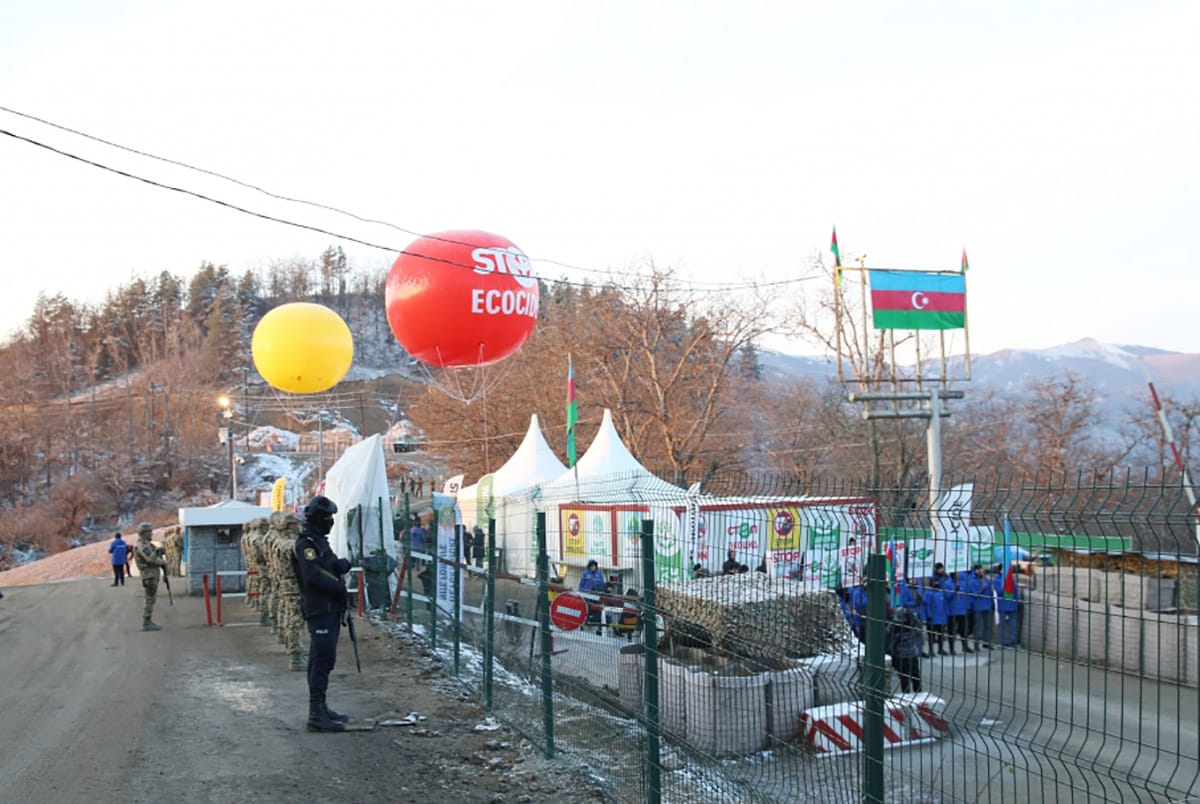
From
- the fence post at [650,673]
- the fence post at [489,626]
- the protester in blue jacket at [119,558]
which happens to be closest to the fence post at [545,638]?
the fence post at [489,626]

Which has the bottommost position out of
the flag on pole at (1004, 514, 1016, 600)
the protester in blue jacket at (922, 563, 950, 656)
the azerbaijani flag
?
the protester in blue jacket at (922, 563, 950, 656)

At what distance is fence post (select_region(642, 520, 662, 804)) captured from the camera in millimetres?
5508

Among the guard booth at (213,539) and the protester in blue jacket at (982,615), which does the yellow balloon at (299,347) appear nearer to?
the guard booth at (213,539)

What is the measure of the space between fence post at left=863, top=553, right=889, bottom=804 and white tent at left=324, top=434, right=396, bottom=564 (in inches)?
527

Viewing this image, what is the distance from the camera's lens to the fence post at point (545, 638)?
697 cm

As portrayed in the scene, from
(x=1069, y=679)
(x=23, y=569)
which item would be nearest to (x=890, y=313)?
(x=1069, y=679)

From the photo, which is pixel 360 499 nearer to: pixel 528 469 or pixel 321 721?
pixel 528 469

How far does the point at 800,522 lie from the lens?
15.0 ft

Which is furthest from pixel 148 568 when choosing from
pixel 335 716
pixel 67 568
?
pixel 67 568

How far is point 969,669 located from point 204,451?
289 feet

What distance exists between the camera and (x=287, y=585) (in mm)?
11297

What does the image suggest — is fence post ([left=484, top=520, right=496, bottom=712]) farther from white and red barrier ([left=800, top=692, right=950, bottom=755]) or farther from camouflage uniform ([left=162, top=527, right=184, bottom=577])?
camouflage uniform ([left=162, top=527, right=184, bottom=577])

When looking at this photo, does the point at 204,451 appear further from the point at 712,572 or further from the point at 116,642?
the point at 712,572

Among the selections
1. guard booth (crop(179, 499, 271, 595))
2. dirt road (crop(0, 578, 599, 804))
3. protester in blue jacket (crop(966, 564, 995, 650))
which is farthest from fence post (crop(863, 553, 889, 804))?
guard booth (crop(179, 499, 271, 595))
